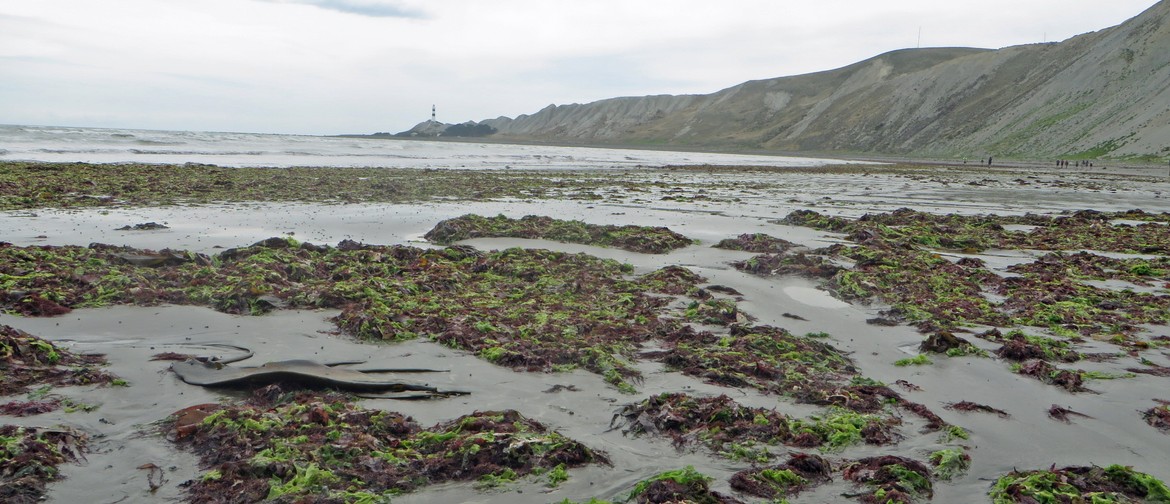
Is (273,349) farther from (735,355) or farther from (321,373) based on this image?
(735,355)

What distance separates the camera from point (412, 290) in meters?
8.62

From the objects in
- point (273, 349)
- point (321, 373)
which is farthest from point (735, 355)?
point (273, 349)

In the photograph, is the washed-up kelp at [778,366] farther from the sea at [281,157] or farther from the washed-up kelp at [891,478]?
the sea at [281,157]

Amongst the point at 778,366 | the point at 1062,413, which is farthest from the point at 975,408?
the point at 778,366

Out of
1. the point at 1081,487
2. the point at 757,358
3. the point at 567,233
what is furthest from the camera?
the point at 567,233

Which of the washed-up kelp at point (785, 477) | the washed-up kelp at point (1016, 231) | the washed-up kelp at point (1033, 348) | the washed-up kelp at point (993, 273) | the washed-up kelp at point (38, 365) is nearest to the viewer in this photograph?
the washed-up kelp at point (785, 477)

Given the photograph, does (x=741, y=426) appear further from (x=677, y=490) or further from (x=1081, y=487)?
(x=1081, y=487)

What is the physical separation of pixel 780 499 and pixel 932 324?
15.0ft

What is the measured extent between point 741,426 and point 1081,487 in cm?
184

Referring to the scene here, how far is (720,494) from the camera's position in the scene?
156 inches

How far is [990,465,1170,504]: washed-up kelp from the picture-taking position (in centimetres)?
392

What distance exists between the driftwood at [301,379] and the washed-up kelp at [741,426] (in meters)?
1.42

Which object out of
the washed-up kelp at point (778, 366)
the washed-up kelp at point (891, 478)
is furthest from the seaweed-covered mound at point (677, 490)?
the washed-up kelp at point (778, 366)

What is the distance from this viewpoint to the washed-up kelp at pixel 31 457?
3658mm
